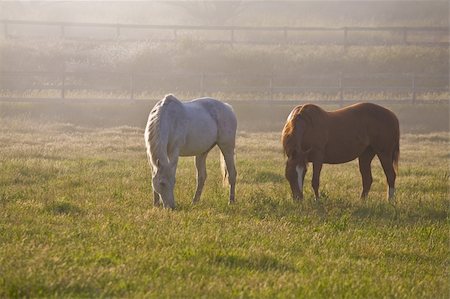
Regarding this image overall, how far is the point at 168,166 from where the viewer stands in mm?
10375

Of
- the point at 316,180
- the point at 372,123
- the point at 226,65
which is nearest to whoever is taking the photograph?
the point at 316,180

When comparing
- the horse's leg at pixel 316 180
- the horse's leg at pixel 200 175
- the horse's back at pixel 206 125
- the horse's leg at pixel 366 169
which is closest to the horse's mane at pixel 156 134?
the horse's back at pixel 206 125

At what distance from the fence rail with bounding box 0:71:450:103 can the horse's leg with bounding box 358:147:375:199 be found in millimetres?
18580

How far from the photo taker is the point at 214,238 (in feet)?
26.9

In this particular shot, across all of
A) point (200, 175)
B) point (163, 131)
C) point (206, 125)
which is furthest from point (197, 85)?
point (163, 131)

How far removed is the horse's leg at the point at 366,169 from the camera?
12.9 metres

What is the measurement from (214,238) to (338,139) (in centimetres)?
493

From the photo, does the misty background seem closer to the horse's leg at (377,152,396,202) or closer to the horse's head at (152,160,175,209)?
the horse's leg at (377,152,396,202)

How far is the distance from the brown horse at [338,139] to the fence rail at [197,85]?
61.7 ft

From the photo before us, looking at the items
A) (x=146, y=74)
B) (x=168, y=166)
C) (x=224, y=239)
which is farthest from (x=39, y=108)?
(x=224, y=239)

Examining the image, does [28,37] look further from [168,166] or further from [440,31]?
[168,166]

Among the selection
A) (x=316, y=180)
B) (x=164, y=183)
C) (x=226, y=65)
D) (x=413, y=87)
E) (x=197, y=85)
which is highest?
(x=226, y=65)

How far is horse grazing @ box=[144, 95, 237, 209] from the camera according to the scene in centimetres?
1038

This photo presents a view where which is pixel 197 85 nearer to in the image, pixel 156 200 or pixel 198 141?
pixel 198 141
